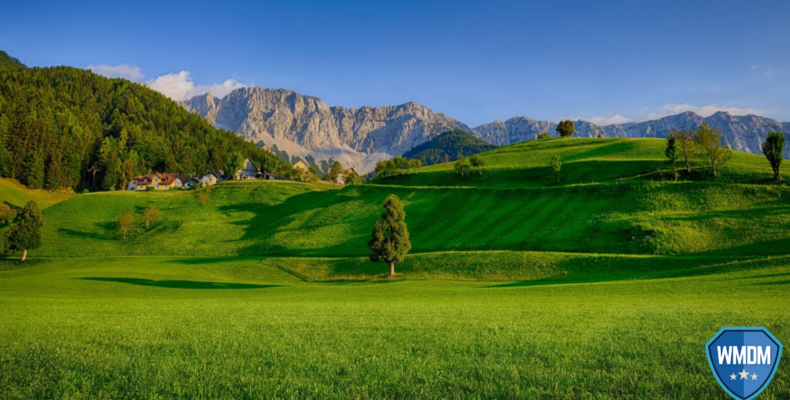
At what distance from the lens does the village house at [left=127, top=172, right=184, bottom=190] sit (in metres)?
174

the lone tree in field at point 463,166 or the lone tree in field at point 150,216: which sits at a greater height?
the lone tree in field at point 463,166

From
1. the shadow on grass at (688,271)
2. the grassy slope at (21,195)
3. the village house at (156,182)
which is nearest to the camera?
the shadow on grass at (688,271)

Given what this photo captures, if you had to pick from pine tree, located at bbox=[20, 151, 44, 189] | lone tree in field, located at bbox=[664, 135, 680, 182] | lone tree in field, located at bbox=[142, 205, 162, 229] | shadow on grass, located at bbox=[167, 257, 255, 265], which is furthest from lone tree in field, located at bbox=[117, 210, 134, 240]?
lone tree in field, located at bbox=[664, 135, 680, 182]

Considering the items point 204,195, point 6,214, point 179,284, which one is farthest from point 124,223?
point 179,284

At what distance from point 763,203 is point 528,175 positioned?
55432 millimetres

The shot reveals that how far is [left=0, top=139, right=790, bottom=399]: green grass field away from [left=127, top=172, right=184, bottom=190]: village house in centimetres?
5121

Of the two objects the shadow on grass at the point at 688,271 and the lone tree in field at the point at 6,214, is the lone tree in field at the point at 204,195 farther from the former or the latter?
the shadow on grass at the point at 688,271

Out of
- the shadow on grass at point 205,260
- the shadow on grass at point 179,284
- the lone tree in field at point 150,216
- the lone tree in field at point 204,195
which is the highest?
the lone tree in field at point 204,195

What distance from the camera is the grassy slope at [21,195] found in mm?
113062

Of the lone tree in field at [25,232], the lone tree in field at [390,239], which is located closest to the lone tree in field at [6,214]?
the lone tree in field at [25,232]

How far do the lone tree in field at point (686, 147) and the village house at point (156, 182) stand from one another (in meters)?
188

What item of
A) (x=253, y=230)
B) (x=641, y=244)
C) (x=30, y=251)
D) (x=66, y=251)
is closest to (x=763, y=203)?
(x=641, y=244)

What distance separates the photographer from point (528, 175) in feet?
379

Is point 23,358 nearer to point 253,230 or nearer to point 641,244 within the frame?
point 641,244
